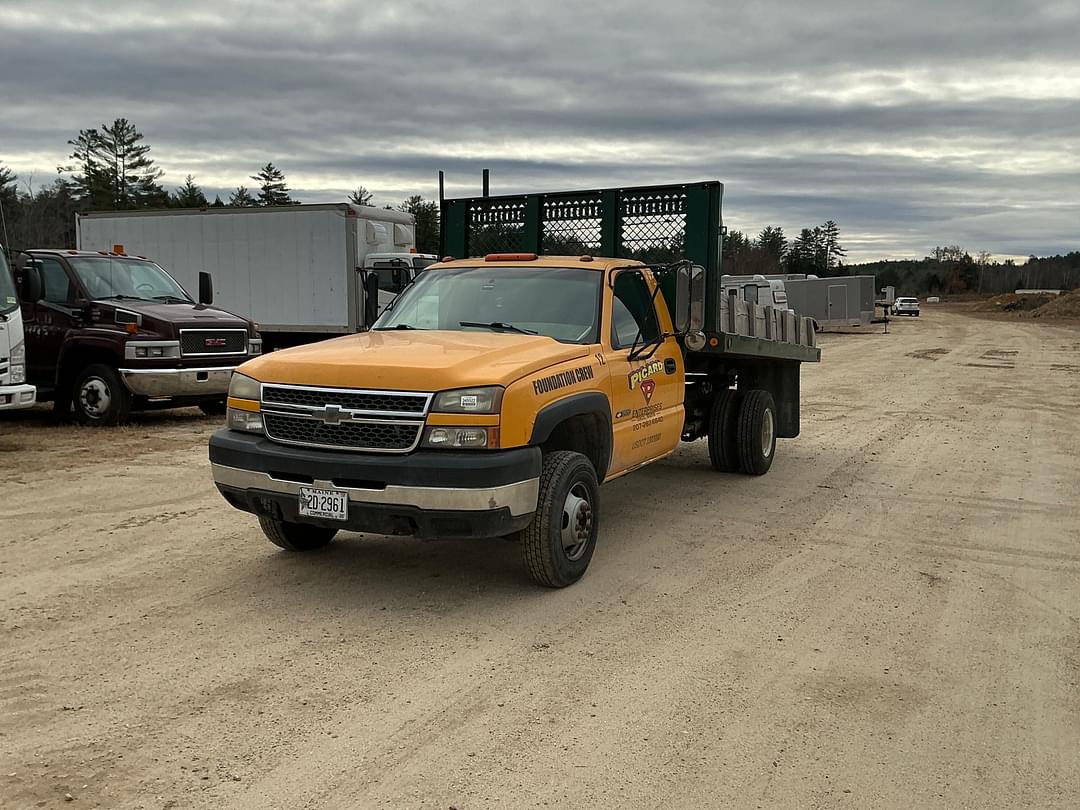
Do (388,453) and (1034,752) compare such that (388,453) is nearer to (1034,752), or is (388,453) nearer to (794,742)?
(794,742)

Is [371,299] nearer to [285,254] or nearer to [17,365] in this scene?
[17,365]

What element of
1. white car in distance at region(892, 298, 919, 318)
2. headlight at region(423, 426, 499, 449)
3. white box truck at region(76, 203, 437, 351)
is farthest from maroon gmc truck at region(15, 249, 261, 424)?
white car in distance at region(892, 298, 919, 318)

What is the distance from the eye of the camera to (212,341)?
12.8m

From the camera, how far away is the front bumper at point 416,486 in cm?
526

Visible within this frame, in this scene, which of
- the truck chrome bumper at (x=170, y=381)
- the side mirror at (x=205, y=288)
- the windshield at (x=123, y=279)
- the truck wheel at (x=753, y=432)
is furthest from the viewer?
the side mirror at (x=205, y=288)

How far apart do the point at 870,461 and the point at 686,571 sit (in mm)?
4789

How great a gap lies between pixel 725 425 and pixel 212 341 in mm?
6814

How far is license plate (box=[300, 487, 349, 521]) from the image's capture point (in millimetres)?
5430

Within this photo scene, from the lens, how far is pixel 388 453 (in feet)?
17.8

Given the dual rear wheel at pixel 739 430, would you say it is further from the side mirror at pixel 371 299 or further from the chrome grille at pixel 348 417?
the chrome grille at pixel 348 417

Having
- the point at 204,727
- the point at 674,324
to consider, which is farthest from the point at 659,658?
the point at 674,324

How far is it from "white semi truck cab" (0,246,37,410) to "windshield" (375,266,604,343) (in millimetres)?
5243

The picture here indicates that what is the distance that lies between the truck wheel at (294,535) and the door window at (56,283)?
7577 millimetres

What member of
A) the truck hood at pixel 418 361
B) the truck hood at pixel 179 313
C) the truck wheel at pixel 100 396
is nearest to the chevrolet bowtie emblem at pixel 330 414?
the truck hood at pixel 418 361
